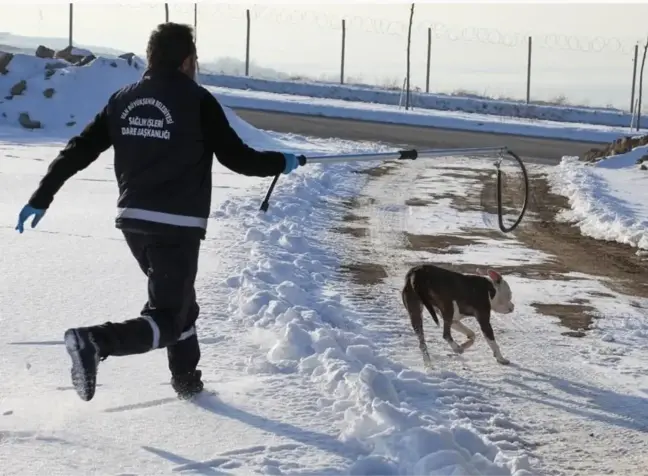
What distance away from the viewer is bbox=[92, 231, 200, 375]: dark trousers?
16.2ft

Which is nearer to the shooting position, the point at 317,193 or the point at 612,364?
the point at 612,364

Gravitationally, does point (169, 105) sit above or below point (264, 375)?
above

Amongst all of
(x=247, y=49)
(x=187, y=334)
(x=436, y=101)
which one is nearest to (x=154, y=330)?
(x=187, y=334)

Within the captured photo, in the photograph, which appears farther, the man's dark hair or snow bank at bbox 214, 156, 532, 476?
the man's dark hair

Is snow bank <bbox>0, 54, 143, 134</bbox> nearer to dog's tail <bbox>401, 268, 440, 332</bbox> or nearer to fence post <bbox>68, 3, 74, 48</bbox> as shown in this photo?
fence post <bbox>68, 3, 74, 48</bbox>

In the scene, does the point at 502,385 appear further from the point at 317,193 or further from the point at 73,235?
the point at 317,193

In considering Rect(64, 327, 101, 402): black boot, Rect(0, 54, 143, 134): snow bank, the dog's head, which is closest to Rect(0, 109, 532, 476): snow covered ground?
Rect(64, 327, 101, 402): black boot

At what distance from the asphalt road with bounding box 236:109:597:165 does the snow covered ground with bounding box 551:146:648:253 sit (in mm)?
2866

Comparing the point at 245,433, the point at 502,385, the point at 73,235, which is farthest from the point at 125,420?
the point at 73,235

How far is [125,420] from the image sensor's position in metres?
5.14

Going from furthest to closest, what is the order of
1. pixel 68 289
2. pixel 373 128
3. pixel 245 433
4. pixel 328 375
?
1. pixel 373 128
2. pixel 68 289
3. pixel 328 375
4. pixel 245 433

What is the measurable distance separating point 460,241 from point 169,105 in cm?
761

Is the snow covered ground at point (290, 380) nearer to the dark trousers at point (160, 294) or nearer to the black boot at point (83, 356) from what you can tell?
the black boot at point (83, 356)

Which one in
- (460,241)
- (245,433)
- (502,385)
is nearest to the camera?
(245,433)
